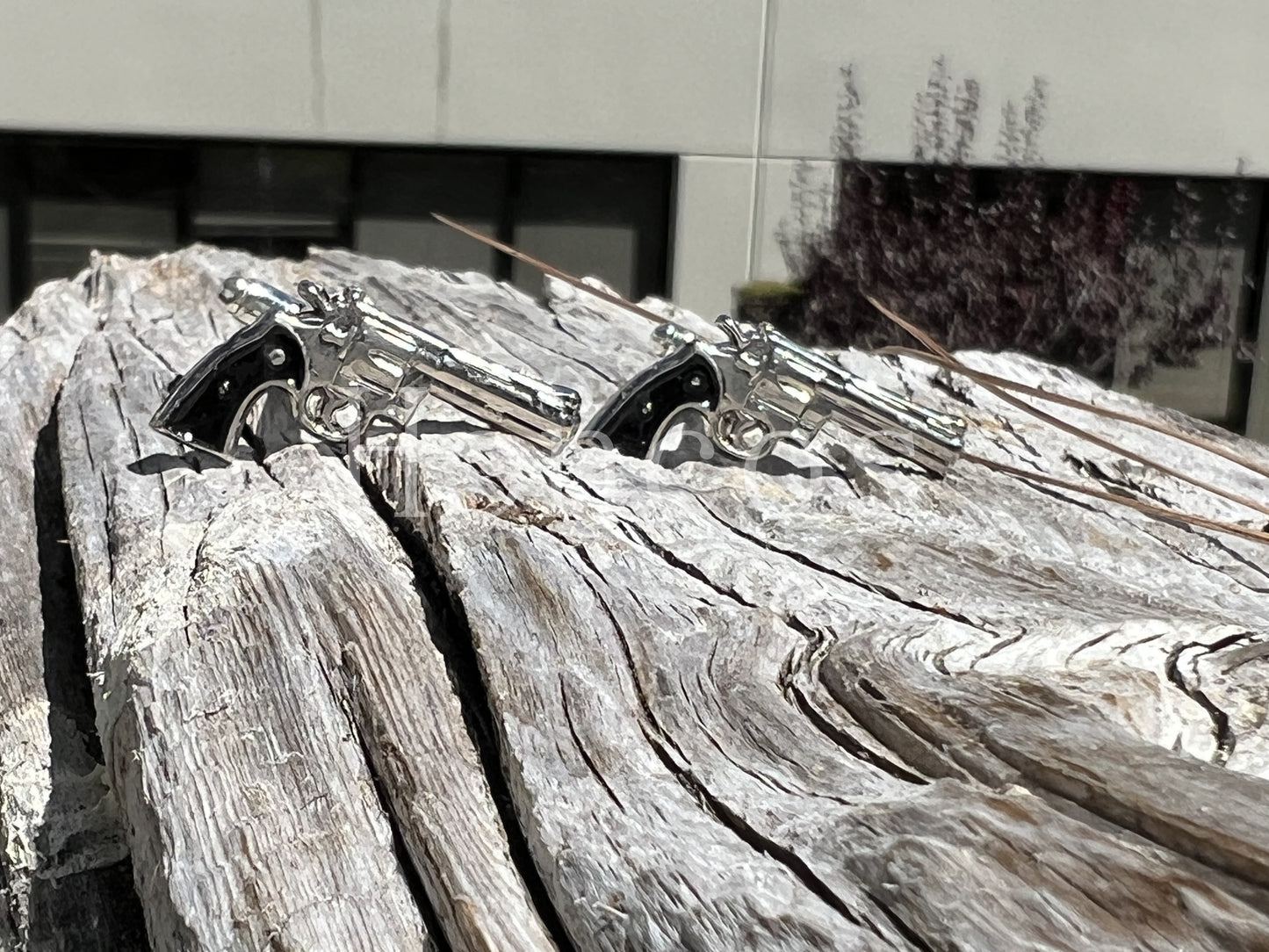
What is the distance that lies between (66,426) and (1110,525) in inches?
57.9

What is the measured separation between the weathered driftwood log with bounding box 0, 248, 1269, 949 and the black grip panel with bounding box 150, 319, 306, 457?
5 cm

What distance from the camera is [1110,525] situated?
5.61ft

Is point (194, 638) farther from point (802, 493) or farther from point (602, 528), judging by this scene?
point (802, 493)

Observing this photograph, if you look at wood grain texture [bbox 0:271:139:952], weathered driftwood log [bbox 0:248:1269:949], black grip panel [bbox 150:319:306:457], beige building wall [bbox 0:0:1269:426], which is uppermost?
beige building wall [bbox 0:0:1269:426]

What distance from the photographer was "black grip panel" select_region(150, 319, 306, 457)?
153 cm

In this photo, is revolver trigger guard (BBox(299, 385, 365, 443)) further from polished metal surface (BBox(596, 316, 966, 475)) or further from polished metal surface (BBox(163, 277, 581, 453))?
polished metal surface (BBox(596, 316, 966, 475))

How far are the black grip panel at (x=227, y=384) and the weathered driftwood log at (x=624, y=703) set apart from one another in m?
0.05

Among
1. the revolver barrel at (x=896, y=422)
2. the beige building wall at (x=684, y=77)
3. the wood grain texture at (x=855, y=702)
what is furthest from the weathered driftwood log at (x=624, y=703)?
the beige building wall at (x=684, y=77)

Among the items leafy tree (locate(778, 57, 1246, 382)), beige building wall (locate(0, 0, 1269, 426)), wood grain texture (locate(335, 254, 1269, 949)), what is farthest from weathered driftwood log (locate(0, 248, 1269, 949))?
leafy tree (locate(778, 57, 1246, 382))

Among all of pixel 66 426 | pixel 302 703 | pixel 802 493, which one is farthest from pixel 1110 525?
pixel 66 426

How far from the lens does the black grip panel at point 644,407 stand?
5.70 ft

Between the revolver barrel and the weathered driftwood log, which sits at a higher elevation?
the revolver barrel

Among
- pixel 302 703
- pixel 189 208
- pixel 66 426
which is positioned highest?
pixel 189 208

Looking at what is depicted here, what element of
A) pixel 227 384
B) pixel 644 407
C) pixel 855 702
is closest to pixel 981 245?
pixel 644 407
